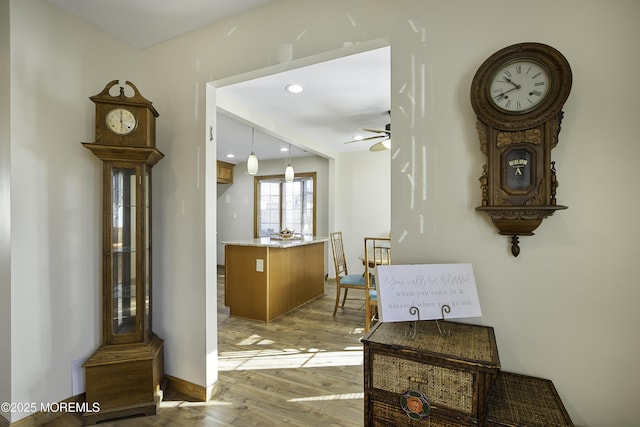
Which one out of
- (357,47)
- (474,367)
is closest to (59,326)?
(474,367)

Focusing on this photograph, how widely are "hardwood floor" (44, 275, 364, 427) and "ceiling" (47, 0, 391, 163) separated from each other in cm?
222

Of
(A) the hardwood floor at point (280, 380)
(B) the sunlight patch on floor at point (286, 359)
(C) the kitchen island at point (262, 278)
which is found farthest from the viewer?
(C) the kitchen island at point (262, 278)

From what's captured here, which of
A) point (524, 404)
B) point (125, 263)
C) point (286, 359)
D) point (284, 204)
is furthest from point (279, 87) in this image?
point (284, 204)

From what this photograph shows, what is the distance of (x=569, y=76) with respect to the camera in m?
1.16

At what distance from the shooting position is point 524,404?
3.62ft

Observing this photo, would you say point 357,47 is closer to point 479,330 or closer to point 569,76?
point 569,76

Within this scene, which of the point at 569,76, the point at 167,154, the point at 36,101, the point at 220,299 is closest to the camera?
the point at 569,76

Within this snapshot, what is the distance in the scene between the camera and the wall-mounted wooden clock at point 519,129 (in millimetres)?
1189

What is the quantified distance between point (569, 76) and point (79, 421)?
10.3ft

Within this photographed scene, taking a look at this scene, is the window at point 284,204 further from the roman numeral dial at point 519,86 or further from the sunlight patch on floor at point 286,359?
the roman numeral dial at point 519,86

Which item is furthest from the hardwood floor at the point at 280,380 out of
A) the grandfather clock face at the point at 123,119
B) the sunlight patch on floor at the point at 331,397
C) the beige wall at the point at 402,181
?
the grandfather clock face at the point at 123,119

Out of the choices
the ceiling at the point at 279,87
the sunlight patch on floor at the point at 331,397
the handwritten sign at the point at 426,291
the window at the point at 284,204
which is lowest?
the sunlight patch on floor at the point at 331,397

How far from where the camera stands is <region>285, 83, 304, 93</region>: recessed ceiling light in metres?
2.80

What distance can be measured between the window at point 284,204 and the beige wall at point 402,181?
4.17 m
